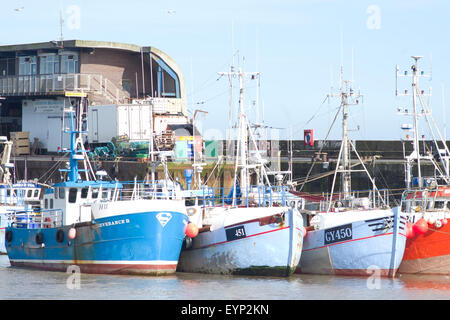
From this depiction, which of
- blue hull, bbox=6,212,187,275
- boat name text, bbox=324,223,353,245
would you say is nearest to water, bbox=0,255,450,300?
blue hull, bbox=6,212,187,275

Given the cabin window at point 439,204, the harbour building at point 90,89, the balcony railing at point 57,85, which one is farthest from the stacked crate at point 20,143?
the cabin window at point 439,204

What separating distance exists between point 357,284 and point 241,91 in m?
8.65

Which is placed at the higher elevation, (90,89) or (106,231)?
(90,89)

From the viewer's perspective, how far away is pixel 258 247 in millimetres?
25641

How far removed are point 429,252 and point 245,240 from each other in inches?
236

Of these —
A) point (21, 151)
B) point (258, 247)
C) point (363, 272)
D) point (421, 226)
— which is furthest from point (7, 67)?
point (421, 226)

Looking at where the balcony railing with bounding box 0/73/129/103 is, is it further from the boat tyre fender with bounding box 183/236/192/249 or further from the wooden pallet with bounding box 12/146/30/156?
the boat tyre fender with bounding box 183/236/192/249

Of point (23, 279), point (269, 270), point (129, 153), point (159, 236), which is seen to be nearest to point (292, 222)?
point (269, 270)

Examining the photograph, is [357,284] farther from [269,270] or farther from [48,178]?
[48,178]

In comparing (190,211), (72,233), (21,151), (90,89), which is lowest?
(72,233)

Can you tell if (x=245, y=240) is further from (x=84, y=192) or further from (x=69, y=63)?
(x=69, y=63)

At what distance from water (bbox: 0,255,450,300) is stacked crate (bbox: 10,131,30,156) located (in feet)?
58.1

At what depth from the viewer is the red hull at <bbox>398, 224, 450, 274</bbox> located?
26.5 m

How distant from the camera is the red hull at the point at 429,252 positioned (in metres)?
26.5
